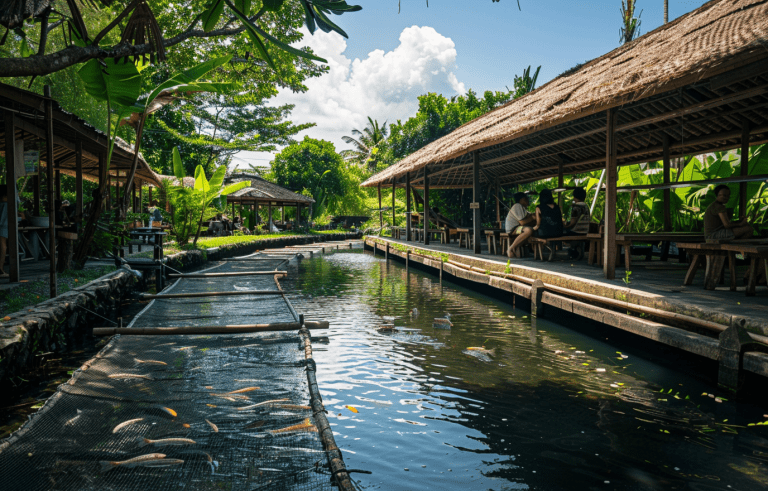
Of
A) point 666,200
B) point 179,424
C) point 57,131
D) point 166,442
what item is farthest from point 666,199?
point 57,131

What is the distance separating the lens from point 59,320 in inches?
199

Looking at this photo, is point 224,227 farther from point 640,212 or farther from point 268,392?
point 268,392

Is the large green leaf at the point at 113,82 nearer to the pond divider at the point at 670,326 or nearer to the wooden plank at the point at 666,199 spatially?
the pond divider at the point at 670,326

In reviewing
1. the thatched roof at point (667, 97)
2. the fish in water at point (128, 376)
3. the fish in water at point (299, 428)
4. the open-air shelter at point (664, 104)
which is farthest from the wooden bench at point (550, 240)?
the fish in water at point (128, 376)

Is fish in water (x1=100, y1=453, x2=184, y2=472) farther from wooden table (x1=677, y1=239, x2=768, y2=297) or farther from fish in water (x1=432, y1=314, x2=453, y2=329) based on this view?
wooden table (x1=677, y1=239, x2=768, y2=297)

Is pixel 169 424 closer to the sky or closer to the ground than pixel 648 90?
closer to the ground

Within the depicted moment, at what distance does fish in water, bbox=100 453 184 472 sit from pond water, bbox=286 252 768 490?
3.78 feet

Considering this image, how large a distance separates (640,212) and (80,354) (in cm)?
1048

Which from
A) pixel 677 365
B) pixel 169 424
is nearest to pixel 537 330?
pixel 677 365

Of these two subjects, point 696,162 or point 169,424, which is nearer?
point 169,424

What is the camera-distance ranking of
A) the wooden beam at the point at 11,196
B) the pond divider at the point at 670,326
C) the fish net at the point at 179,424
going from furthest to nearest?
the wooden beam at the point at 11,196
the pond divider at the point at 670,326
the fish net at the point at 179,424

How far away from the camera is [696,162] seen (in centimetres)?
989

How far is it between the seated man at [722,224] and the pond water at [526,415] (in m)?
1.68

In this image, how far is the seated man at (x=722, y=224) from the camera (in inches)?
229
